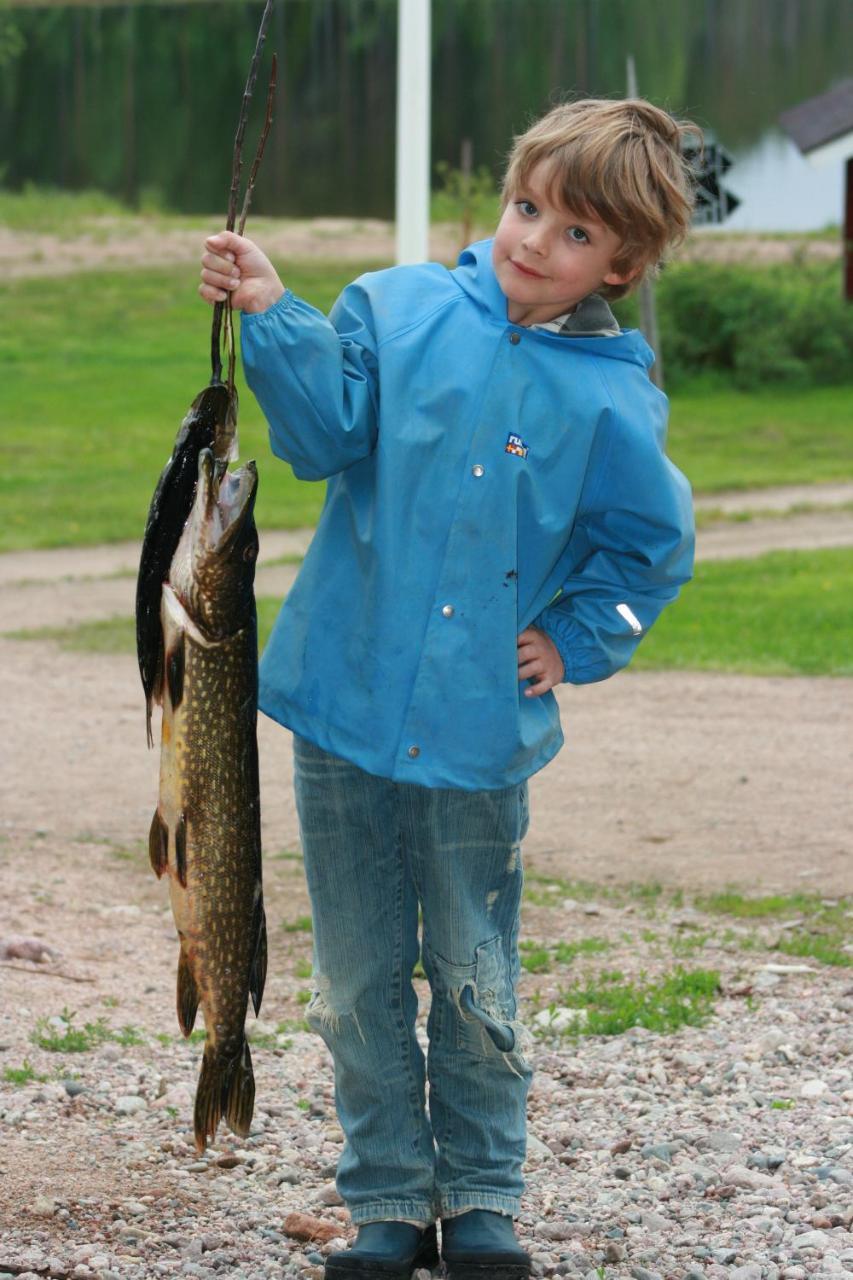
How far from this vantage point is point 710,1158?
4148 mm

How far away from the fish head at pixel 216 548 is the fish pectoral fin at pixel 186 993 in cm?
60

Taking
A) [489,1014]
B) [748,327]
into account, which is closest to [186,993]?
[489,1014]

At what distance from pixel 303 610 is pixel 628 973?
246cm

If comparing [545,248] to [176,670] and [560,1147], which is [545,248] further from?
[560,1147]

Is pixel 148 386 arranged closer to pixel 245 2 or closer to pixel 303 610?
pixel 303 610

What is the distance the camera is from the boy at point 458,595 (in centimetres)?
319

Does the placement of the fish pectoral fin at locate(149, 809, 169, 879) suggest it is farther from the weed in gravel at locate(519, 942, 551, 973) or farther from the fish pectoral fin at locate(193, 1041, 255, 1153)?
the weed in gravel at locate(519, 942, 551, 973)

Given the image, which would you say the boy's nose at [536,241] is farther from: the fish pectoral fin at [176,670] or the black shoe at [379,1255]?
the black shoe at [379,1255]

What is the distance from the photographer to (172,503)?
10.2 feet

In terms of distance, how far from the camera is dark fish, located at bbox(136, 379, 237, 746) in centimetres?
305

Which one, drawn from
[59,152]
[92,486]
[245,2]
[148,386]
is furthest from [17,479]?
[245,2]

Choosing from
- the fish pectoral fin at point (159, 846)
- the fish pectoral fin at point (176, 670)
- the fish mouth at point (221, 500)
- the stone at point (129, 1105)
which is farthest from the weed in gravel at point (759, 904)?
the fish mouth at point (221, 500)

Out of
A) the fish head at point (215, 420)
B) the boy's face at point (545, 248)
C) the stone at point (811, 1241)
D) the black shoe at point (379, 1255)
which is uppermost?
the boy's face at point (545, 248)

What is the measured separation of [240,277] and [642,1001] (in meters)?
2.75
